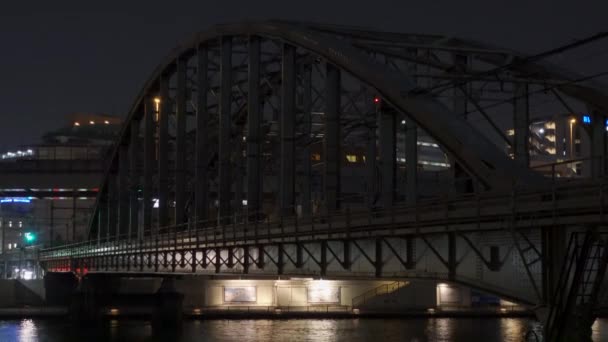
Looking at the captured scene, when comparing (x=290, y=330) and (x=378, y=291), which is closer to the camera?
(x=290, y=330)

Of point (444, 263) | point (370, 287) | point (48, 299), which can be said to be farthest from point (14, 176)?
point (444, 263)

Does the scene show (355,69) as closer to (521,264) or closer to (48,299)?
(521,264)

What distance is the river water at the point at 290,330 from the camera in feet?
253

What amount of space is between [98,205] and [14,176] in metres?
49.6

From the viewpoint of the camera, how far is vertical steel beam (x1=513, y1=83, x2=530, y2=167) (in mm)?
37406

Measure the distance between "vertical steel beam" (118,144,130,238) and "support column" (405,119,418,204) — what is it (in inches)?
2458

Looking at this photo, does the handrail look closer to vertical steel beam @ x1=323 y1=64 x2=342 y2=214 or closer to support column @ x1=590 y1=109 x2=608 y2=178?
vertical steel beam @ x1=323 y1=64 x2=342 y2=214

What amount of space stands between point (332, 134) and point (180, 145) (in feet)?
98.5

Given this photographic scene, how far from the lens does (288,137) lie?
155 ft

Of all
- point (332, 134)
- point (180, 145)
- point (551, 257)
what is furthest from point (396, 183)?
point (180, 145)

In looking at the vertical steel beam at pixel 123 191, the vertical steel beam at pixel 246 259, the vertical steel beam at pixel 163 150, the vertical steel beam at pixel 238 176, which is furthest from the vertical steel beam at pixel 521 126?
the vertical steel beam at pixel 123 191

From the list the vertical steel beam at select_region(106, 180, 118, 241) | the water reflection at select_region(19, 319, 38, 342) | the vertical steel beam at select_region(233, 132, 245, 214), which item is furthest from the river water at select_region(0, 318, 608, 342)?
the vertical steel beam at select_region(233, 132, 245, 214)

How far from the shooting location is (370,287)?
10656 centimetres

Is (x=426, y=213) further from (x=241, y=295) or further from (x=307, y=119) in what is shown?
(x=241, y=295)
